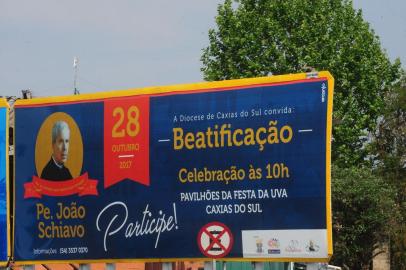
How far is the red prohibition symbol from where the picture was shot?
510 inches

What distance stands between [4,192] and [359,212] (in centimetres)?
2318

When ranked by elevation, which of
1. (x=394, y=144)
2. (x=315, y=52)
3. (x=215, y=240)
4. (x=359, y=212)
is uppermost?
(x=315, y=52)

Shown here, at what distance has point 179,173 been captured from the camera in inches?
526

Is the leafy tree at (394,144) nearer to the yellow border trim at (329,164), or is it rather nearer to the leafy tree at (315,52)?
the leafy tree at (315,52)

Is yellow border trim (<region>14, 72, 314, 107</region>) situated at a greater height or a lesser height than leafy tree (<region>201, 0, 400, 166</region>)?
lesser

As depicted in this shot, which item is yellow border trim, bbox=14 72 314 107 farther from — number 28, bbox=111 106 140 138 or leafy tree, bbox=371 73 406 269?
leafy tree, bbox=371 73 406 269

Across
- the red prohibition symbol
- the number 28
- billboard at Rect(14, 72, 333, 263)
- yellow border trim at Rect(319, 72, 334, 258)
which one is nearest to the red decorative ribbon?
billboard at Rect(14, 72, 333, 263)

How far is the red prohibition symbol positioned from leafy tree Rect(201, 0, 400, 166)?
75.1ft

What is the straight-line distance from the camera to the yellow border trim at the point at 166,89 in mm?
12699

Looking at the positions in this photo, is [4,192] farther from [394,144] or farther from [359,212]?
[394,144]

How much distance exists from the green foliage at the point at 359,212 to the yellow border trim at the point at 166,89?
20.9m

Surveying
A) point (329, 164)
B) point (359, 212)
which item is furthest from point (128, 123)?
point (359, 212)

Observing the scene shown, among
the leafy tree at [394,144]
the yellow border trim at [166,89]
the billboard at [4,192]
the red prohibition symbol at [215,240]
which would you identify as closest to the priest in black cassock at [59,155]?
the yellow border trim at [166,89]

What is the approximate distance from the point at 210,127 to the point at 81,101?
7.47 ft
